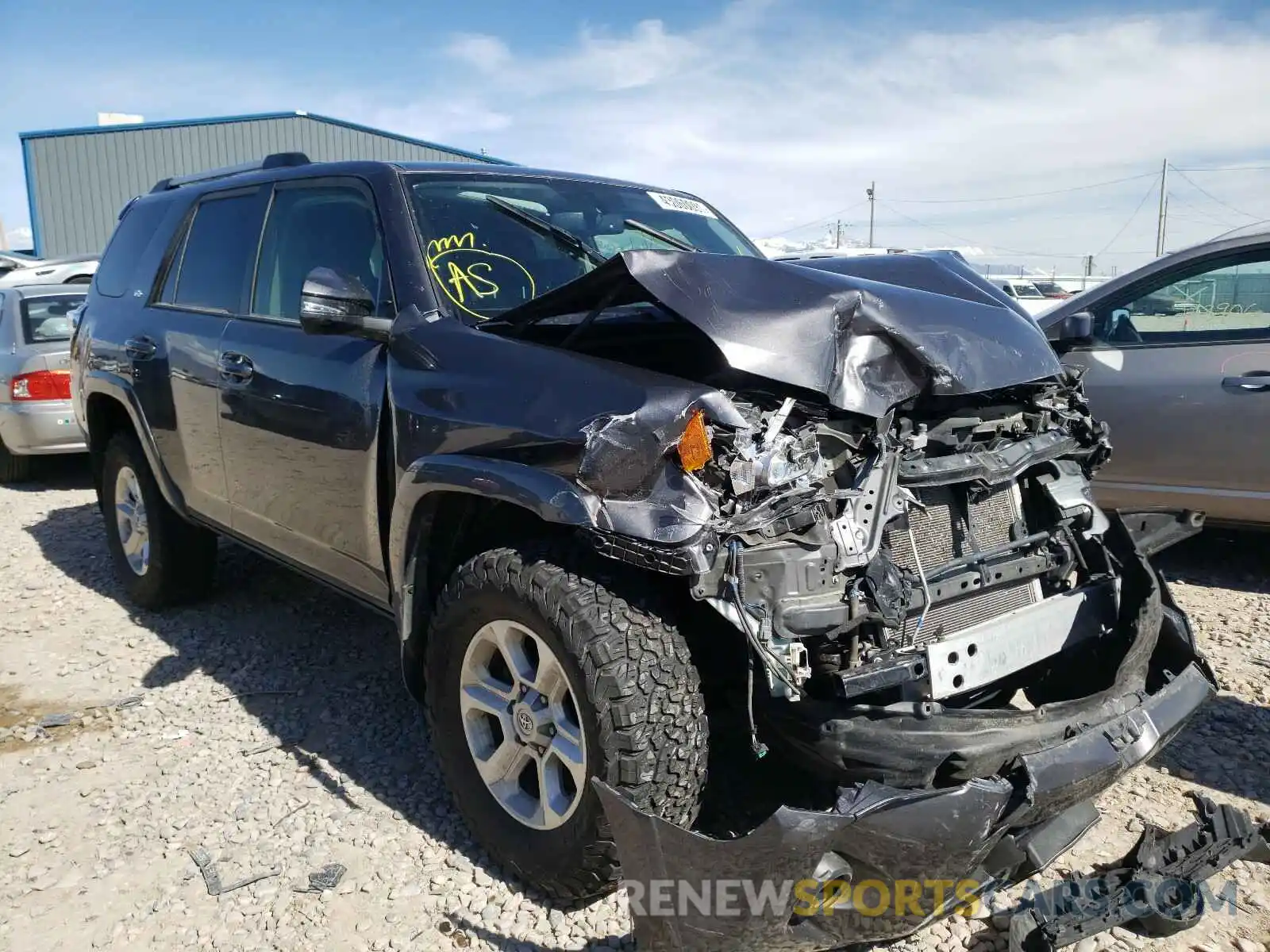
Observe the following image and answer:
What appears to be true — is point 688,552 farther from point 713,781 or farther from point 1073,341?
point 1073,341

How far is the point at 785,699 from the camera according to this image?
2287mm

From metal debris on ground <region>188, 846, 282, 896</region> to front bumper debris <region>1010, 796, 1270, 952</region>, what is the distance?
203 centimetres

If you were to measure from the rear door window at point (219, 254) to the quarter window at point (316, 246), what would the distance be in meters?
0.14

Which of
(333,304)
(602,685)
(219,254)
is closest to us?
(602,685)

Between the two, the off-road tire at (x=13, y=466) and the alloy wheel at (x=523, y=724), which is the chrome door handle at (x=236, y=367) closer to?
the alloy wheel at (x=523, y=724)

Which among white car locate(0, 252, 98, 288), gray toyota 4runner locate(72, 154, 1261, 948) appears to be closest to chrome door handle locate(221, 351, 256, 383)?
gray toyota 4runner locate(72, 154, 1261, 948)

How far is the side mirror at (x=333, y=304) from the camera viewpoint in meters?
2.89

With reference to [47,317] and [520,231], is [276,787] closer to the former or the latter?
[520,231]

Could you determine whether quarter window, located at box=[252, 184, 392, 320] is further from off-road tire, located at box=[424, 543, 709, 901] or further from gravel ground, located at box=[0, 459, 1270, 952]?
gravel ground, located at box=[0, 459, 1270, 952]

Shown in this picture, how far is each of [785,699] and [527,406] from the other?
3.15 ft

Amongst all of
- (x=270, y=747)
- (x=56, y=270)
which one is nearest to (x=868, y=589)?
(x=270, y=747)

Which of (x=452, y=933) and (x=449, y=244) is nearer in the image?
(x=452, y=933)

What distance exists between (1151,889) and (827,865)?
1020 millimetres

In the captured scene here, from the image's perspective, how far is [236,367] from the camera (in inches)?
145
